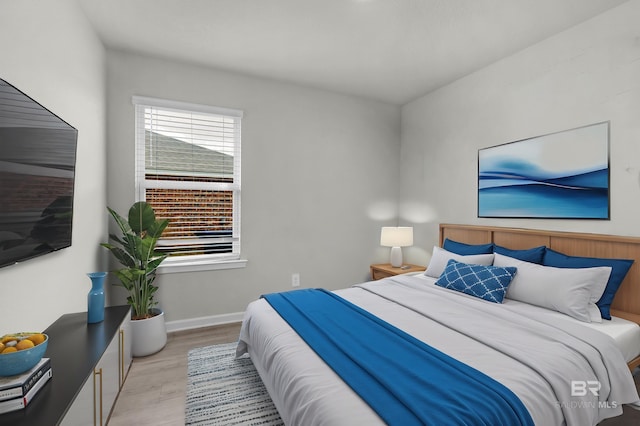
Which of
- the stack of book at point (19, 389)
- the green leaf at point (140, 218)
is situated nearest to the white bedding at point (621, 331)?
the stack of book at point (19, 389)

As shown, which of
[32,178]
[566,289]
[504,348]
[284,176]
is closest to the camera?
[32,178]

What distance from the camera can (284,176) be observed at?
3.77m

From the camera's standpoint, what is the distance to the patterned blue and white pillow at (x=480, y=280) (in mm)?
2375

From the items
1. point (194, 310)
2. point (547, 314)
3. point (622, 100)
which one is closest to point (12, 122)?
point (194, 310)

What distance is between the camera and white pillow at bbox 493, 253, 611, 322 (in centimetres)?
207

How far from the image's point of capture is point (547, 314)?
6.88 feet

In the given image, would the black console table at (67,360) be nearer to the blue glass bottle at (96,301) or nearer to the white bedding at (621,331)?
the blue glass bottle at (96,301)

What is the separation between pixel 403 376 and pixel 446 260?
6.15 ft

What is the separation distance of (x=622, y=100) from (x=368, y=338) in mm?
2524

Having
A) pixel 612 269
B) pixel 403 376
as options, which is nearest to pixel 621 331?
pixel 612 269

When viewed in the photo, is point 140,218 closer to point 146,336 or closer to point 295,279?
point 146,336

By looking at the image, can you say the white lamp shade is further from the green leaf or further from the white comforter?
the green leaf

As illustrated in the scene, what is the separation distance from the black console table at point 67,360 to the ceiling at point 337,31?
7.44 feet

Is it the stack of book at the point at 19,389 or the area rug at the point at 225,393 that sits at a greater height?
the stack of book at the point at 19,389
